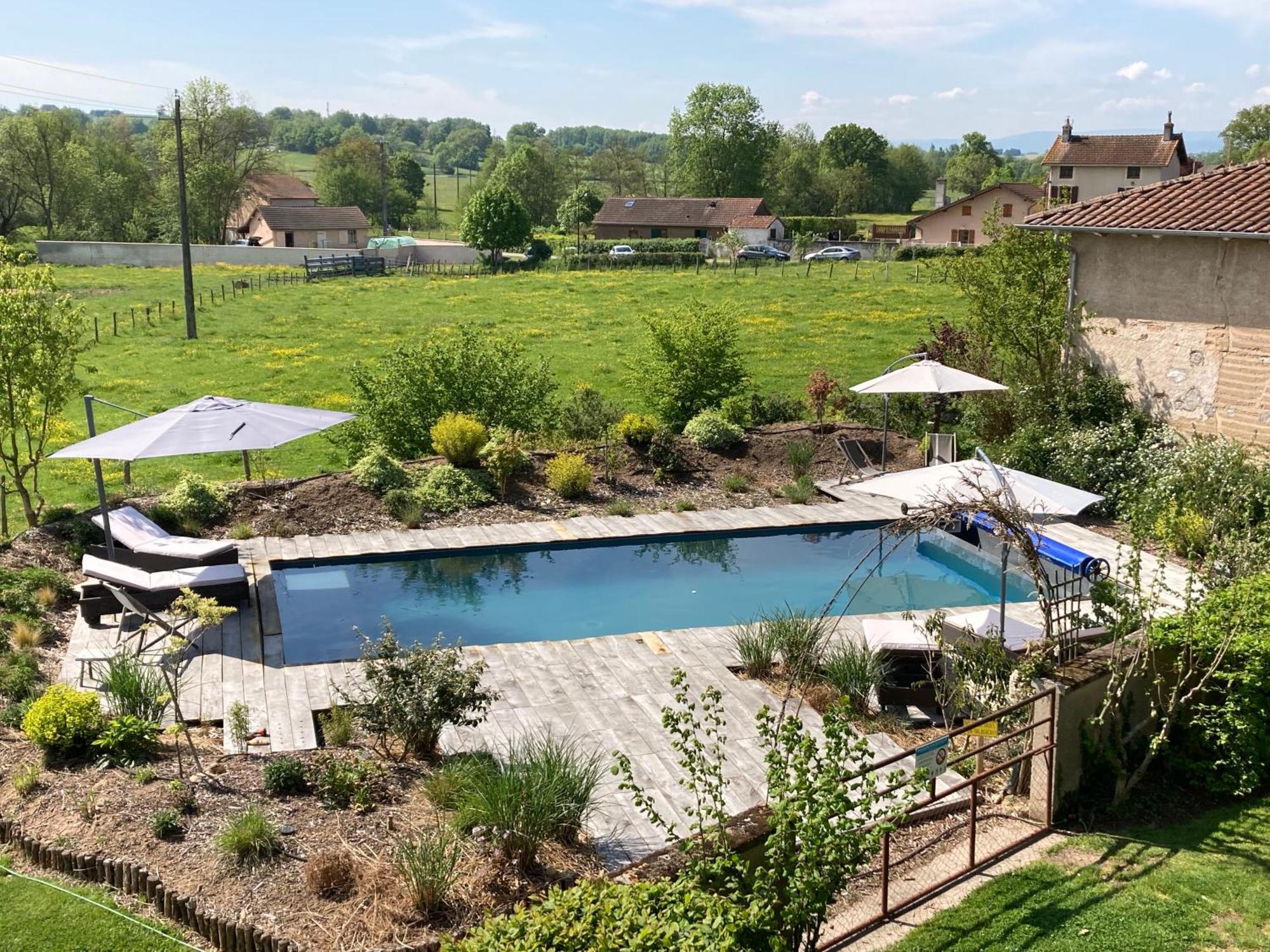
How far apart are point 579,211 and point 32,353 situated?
63.0m

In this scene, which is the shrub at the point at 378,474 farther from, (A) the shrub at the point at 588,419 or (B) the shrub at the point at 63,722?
(B) the shrub at the point at 63,722

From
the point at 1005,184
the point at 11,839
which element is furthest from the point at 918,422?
the point at 1005,184

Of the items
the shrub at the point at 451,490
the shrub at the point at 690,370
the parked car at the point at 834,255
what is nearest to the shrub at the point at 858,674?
the shrub at the point at 451,490

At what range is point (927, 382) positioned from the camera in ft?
52.6

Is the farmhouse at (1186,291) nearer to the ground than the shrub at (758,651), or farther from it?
farther from it

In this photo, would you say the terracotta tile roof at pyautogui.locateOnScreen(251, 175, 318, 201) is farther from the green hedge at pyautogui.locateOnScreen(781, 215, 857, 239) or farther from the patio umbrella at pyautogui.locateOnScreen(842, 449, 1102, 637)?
the patio umbrella at pyautogui.locateOnScreen(842, 449, 1102, 637)

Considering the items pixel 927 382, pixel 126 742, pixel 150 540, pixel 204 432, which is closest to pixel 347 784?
pixel 126 742

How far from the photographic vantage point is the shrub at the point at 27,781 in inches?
293

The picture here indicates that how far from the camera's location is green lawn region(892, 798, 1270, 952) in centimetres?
604

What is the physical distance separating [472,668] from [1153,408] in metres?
12.4

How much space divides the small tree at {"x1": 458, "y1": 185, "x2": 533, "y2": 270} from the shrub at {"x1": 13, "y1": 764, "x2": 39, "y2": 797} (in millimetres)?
46211

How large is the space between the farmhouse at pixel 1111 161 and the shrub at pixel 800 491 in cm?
5793

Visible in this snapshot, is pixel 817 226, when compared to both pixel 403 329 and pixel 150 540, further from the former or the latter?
pixel 150 540

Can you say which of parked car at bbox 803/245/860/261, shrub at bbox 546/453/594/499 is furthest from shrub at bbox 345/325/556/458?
parked car at bbox 803/245/860/261
